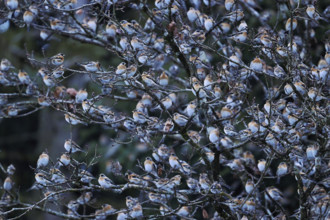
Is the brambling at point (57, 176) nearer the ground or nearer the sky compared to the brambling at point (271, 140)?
nearer the ground

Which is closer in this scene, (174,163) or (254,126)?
(254,126)

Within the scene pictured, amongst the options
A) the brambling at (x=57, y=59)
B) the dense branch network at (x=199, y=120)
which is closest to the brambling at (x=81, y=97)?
the dense branch network at (x=199, y=120)

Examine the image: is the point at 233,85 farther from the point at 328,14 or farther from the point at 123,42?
the point at 328,14

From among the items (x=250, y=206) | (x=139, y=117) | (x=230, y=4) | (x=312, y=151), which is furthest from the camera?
(x=230, y=4)

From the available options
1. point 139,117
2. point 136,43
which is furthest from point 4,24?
A: point 139,117

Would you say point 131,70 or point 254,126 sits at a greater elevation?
point 131,70

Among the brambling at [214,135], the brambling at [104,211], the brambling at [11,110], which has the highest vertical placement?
the brambling at [214,135]

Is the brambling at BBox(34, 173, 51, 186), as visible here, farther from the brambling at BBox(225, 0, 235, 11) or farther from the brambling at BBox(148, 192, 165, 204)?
the brambling at BBox(225, 0, 235, 11)

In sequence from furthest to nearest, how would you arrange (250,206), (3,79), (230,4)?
(3,79) < (230,4) < (250,206)

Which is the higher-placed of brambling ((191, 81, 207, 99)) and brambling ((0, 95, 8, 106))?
brambling ((191, 81, 207, 99))

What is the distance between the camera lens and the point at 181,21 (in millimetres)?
3531

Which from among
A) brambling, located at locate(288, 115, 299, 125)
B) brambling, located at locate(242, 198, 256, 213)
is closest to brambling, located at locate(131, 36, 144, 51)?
brambling, located at locate(288, 115, 299, 125)

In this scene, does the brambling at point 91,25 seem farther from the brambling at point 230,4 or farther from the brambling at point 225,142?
the brambling at point 225,142

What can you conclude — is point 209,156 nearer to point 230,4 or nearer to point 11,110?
point 230,4
